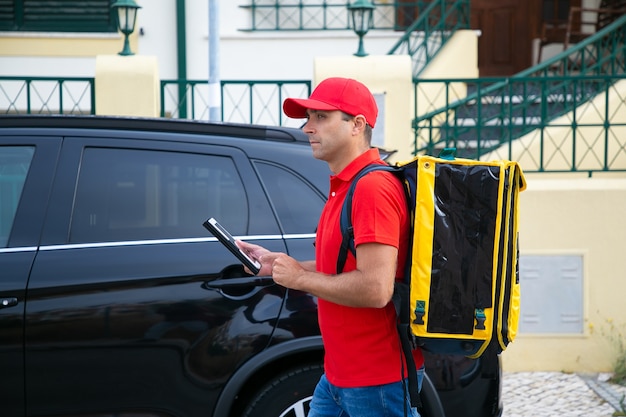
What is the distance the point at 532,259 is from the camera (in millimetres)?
6945

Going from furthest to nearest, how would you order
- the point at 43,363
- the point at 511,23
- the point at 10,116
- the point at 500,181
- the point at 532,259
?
the point at 511,23, the point at 532,259, the point at 10,116, the point at 43,363, the point at 500,181

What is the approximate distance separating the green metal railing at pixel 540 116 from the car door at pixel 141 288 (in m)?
3.41

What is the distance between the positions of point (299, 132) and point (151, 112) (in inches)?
127

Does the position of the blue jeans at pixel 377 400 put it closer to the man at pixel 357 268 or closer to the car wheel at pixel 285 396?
the man at pixel 357 268

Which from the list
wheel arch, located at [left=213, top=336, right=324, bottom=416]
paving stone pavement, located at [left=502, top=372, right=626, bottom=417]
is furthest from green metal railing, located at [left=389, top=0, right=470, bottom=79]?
wheel arch, located at [left=213, top=336, right=324, bottom=416]

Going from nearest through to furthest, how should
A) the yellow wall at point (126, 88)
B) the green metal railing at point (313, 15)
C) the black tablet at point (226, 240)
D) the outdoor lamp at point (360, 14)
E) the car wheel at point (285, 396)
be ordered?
the black tablet at point (226, 240), the car wheel at point (285, 396), the yellow wall at point (126, 88), the outdoor lamp at point (360, 14), the green metal railing at point (313, 15)

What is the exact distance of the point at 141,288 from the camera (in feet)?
12.9

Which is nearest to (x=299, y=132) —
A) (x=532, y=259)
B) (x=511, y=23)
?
(x=532, y=259)

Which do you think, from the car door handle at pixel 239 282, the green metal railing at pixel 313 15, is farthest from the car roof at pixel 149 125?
the green metal railing at pixel 313 15

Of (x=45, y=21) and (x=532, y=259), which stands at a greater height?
(x=45, y=21)

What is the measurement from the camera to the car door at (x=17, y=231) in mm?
3836

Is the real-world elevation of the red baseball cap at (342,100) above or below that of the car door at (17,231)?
above

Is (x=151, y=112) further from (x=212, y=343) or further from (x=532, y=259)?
(x=212, y=343)

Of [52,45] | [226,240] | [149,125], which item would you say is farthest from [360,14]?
[52,45]
